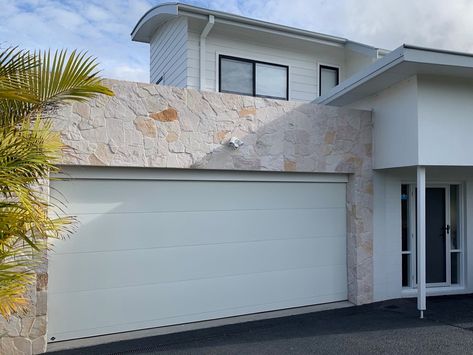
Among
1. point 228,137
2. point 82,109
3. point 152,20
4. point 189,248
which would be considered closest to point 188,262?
point 189,248

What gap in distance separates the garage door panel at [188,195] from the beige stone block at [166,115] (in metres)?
0.96

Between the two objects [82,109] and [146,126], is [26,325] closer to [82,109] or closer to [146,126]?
[82,109]

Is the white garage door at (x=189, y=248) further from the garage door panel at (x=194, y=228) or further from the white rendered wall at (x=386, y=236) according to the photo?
the white rendered wall at (x=386, y=236)

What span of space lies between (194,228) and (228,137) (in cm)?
156

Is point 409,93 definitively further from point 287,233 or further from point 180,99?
point 180,99

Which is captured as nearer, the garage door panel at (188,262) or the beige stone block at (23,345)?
the beige stone block at (23,345)

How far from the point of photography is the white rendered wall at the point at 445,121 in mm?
5770

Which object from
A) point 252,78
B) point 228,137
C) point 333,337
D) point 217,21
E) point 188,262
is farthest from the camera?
point 252,78

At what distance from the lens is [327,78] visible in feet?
33.7

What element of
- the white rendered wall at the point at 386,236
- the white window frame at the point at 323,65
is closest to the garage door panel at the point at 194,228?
the white rendered wall at the point at 386,236

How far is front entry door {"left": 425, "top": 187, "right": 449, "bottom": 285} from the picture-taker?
7.55 meters

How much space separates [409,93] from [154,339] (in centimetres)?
554

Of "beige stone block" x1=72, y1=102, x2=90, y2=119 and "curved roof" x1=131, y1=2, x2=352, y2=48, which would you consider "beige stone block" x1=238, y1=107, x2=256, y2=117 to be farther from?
"curved roof" x1=131, y1=2, x2=352, y2=48

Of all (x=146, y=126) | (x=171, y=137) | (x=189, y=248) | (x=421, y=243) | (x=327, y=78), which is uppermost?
(x=327, y=78)
